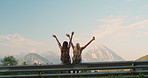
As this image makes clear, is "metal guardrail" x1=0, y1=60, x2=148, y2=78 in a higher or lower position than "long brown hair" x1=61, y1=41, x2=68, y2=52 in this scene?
lower

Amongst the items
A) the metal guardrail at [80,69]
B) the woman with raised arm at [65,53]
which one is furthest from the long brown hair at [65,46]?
the metal guardrail at [80,69]

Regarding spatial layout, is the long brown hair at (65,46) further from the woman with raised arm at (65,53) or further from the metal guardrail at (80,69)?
the metal guardrail at (80,69)

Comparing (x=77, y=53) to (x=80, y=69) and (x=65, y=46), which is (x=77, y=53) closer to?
(x=65, y=46)

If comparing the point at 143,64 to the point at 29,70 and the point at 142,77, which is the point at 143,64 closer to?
the point at 142,77

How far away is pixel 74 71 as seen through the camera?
999 cm

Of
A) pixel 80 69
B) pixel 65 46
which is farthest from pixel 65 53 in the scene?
pixel 80 69

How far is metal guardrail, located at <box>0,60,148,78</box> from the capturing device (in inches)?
367

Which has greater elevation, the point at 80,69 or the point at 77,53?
the point at 77,53

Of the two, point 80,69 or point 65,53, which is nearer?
point 80,69

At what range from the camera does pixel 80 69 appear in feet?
32.2

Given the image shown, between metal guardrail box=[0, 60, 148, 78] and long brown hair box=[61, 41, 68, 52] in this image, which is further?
long brown hair box=[61, 41, 68, 52]

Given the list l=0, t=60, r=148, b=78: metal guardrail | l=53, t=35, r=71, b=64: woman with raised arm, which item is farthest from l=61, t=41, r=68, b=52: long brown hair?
l=0, t=60, r=148, b=78: metal guardrail

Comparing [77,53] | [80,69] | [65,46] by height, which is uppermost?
[65,46]

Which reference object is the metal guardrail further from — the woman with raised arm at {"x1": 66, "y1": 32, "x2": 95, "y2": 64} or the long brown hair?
the long brown hair
